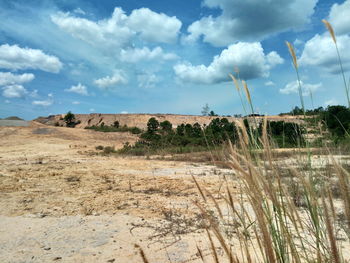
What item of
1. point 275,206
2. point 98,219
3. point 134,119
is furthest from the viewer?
point 134,119

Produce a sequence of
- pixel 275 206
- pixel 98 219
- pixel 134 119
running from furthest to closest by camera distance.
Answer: pixel 134 119, pixel 98 219, pixel 275 206

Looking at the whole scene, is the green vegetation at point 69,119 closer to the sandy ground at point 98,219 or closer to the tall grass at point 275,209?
the sandy ground at point 98,219

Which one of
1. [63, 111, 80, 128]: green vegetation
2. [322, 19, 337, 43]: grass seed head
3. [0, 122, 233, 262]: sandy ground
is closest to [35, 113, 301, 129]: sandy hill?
[63, 111, 80, 128]: green vegetation

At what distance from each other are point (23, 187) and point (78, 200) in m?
1.67

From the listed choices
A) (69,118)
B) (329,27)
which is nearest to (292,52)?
(329,27)

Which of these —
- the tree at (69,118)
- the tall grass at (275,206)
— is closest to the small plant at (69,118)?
the tree at (69,118)

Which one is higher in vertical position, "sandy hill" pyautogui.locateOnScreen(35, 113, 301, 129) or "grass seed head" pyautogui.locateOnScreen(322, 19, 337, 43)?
"sandy hill" pyautogui.locateOnScreen(35, 113, 301, 129)

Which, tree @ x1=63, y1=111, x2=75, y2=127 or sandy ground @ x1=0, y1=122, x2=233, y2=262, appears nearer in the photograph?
sandy ground @ x1=0, y1=122, x2=233, y2=262

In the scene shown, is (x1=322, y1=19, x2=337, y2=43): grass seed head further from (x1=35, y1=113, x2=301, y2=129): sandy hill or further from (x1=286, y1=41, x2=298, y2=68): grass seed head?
(x1=35, y1=113, x2=301, y2=129): sandy hill

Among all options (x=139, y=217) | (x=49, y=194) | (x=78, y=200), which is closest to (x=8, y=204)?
(x=49, y=194)

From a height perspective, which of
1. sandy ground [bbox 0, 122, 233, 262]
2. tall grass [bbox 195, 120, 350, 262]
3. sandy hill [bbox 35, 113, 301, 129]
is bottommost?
sandy ground [bbox 0, 122, 233, 262]

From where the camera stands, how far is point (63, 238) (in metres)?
2.84

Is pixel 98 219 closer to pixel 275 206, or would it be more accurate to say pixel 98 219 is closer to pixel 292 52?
pixel 275 206

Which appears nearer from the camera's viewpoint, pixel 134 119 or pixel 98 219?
pixel 98 219
